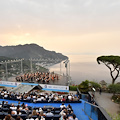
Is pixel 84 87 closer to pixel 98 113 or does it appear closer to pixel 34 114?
pixel 98 113

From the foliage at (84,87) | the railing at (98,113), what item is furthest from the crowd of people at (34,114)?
the foliage at (84,87)

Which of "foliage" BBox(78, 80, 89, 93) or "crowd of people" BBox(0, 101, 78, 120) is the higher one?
"crowd of people" BBox(0, 101, 78, 120)

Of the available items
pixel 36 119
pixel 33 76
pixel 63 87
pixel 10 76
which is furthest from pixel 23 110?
pixel 10 76

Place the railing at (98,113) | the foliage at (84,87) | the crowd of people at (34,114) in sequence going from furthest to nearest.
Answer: the foliage at (84,87) < the crowd of people at (34,114) < the railing at (98,113)

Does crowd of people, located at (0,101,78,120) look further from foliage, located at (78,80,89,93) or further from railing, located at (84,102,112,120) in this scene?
foliage, located at (78,80,89,93)

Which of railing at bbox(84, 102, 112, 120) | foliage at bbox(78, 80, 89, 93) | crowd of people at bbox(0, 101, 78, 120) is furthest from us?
foliage at bbox(78, 80, 89, 93)

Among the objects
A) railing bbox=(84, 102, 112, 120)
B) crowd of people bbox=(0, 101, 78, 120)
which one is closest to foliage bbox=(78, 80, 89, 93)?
crowd of people bbox=(0, 101, 78, 120)

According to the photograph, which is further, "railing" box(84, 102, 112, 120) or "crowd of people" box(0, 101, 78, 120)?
"crowd of people" box(0, 101, 78, 120)

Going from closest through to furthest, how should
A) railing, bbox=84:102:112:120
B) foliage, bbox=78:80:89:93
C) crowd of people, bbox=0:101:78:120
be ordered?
railing, bbox=84:102:112:120 < crowd of people, bbox=0:101:78:120 < foliage, bbox=78:80:89:93

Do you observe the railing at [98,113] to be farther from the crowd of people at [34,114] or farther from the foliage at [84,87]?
the foliage at [84,87]

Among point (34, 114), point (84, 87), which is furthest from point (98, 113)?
point (84, 87)

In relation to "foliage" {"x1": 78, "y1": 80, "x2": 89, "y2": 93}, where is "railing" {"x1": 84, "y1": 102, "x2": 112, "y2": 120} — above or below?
above

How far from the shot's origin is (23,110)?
7191mm

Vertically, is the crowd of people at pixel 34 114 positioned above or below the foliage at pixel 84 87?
above
